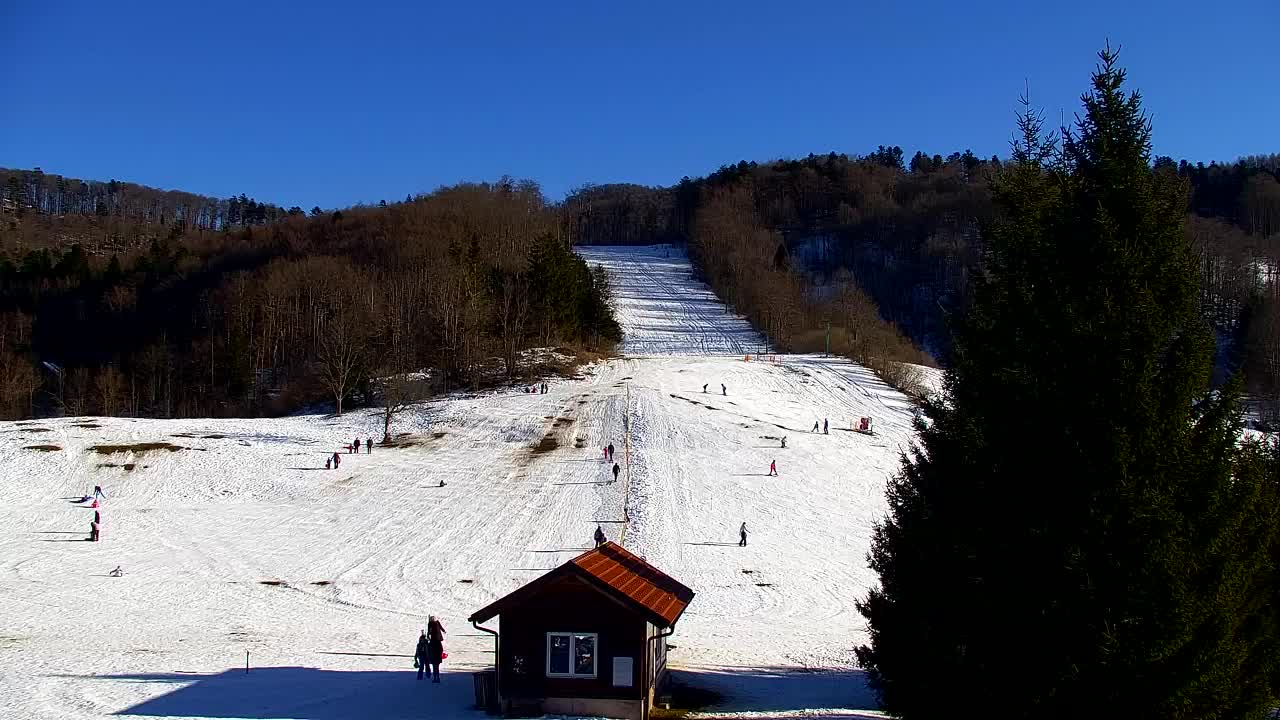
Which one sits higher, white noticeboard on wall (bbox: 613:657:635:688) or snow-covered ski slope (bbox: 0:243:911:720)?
white noticeboard on wall (bbox: 613:657:635:688)

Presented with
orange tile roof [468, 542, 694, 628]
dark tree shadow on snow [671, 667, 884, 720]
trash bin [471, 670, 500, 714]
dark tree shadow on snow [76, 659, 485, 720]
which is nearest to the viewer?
dark tree shadow on snow [76, 659, 485, 720]

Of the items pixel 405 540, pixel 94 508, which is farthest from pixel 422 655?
pixel 94 508

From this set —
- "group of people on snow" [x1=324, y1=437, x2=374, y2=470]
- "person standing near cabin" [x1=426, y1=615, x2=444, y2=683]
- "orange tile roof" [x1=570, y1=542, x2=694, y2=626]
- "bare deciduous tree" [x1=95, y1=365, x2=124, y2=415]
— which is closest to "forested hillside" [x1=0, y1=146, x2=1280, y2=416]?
"bare deciduous tree" [x1=95, y1=365, x2=124, y2=415]

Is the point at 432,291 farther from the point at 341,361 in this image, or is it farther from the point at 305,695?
the point at 305,695

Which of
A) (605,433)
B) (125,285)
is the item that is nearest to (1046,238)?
(605,433)

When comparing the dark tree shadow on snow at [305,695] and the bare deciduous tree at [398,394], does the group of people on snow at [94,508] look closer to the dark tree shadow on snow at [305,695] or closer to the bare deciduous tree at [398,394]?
the bare deciduous tree at [398,394]

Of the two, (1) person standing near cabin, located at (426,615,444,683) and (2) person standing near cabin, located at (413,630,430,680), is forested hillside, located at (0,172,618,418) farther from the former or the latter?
(1) person standing near cabin, located at (426,615,444,683)
